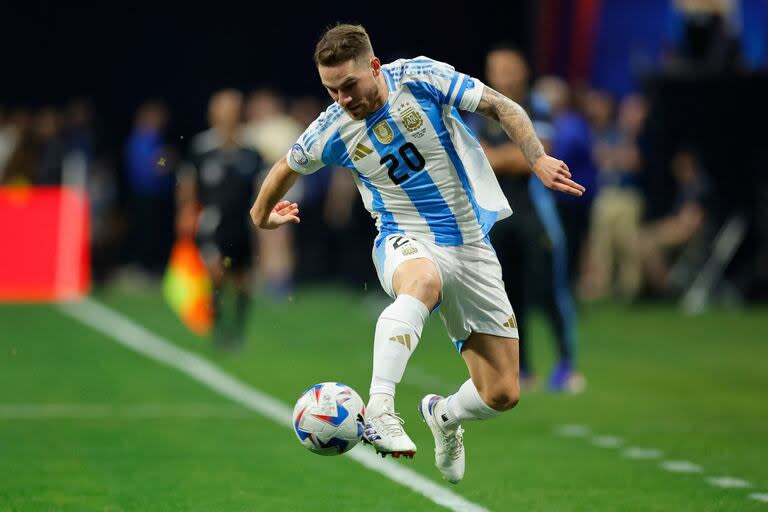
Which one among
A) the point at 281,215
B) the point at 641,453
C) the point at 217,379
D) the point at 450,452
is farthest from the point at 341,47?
the point at 217,379

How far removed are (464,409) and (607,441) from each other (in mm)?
2574

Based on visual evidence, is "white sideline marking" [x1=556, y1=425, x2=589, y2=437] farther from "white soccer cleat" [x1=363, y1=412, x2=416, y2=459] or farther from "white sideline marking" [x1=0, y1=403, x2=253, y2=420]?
"white soccer cleat" [x1=363, y1=412, x2=416, y2=459]

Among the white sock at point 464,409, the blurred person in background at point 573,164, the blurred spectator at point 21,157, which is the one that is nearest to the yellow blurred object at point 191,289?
the blurred person in background at point 573,164

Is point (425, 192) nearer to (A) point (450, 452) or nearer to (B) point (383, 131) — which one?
(B) point (383, 131)

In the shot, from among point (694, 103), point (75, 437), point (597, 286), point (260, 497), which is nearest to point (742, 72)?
point (694, 103)

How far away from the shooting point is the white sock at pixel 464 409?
7.66 meters

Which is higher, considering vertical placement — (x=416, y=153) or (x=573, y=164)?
(x=573, y=164)

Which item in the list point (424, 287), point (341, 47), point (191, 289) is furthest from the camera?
point (191, 289)

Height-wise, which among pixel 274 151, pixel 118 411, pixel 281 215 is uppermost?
pixel 274 151

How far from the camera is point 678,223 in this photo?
20781 millimetres

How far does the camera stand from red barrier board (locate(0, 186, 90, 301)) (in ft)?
71.8

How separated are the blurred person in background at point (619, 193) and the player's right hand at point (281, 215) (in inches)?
539

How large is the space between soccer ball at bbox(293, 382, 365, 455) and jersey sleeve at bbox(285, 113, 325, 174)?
114 centimetres

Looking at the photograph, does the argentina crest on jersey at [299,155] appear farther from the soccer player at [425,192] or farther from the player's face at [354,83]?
the player's face at [354,83]
